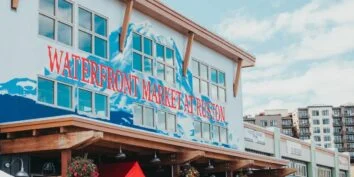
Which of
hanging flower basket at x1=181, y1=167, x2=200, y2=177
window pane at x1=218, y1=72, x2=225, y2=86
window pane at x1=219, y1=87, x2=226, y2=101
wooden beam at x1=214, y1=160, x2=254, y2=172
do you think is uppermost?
window pane at x1=218, y1=72, x2=225, y2=86

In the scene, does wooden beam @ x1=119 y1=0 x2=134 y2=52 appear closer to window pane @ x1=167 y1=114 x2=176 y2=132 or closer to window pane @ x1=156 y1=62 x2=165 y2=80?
window pane @ x1=156 y1=62 x2=165 y2=80

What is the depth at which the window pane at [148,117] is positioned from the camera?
22.6 m

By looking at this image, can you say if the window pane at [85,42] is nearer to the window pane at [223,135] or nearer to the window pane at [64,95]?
the window pane at [64,95]

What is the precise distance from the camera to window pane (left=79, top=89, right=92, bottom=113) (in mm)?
19484

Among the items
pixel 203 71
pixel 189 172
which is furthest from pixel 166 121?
pixel 189 172

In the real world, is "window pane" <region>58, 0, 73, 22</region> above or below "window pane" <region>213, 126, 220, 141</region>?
above

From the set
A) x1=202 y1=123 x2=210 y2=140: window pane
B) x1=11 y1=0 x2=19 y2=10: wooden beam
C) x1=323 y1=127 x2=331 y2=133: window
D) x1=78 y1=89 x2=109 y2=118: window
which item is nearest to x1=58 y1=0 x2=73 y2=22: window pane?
x1=11 y1=0 x2=19 y2=10: wooden beam

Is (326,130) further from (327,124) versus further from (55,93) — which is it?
(55,93)

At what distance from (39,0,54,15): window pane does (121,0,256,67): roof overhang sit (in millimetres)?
3958

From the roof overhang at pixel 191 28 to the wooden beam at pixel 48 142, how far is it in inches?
323

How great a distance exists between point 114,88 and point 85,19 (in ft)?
7.91

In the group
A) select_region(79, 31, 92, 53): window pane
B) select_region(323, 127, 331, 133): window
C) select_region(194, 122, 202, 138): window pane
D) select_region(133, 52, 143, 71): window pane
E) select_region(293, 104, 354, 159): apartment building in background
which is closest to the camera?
select_region(79, 31, 92, 53): window pane

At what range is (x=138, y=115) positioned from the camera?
72.7ft

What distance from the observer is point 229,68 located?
96.3ft
